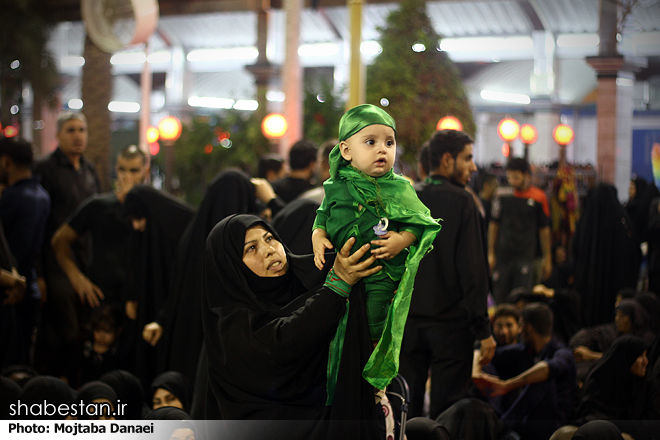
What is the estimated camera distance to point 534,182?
906 cm

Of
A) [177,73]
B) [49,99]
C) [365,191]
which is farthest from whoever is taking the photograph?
[177,73]

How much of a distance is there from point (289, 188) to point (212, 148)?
7.56m

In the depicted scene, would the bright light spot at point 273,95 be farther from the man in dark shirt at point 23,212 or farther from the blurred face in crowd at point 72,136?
the man in dark shirt at point 23,212

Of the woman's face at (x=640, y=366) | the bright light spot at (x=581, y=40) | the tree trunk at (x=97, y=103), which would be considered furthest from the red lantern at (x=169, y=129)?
the woman's face at (x=640, y=366)

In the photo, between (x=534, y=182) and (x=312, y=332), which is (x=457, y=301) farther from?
(x=534, y=182)

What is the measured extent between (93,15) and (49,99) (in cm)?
646

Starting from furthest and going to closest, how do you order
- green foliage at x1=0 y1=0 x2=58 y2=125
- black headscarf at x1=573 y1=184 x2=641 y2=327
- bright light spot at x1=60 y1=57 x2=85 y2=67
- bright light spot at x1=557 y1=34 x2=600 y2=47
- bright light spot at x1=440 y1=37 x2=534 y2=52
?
1. bright light spot at x1=60 y1=57 x2=85 y2=67
2. bright light spot at x1=440 y1=37 x2=534 y2=52
3. bright light spot at x1=557 y1=34 x2=600 y2=47
4. green foliage at x1=0 y1=0 x2=58 y2=125
5. black headscarf at x1=573 y1=184 x2=641 y2=327

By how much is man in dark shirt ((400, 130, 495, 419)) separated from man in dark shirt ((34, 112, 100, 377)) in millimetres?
2510

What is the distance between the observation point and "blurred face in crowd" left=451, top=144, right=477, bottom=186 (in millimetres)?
3271

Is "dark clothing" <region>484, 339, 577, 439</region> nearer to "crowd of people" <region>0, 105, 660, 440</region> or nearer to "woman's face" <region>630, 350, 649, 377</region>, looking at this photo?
"crowd of people" <region>0, 105, 660, 440</region>

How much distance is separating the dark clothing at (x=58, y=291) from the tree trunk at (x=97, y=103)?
13.8 feet

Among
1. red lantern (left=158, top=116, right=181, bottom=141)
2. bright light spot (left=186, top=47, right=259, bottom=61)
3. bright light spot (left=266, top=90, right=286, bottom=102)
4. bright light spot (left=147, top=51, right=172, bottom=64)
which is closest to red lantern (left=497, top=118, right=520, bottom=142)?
bright light spot (left=266, top=90, right=286, bottom=102)

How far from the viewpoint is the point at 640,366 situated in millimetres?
3363

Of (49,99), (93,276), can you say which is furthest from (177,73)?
(93,276)
